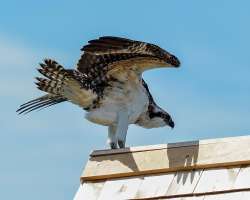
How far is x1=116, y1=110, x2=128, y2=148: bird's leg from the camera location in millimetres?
8141

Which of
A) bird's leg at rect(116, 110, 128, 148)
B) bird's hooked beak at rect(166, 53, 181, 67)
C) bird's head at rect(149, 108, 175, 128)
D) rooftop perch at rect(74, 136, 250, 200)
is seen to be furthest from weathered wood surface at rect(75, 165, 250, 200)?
bird's head at rect(149, 108, 175, 128)

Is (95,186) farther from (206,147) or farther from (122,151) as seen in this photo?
(206,147)

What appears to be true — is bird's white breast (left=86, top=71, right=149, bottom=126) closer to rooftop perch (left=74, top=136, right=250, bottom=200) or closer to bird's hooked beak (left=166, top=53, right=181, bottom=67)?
bird's hooked beak (left=166, top=53, right=181, bottom=67)

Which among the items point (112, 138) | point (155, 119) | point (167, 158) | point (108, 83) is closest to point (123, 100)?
point (108, 83)

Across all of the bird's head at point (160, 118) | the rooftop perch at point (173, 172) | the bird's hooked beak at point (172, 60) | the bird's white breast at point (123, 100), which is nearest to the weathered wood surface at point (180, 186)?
the rooftop perch at point (173, 172)

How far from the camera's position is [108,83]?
28.5 feet

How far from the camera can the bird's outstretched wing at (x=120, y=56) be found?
26.2ft

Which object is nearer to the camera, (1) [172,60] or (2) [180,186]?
(2) [180,186]

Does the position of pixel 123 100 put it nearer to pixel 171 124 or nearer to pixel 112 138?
pixel 112 138

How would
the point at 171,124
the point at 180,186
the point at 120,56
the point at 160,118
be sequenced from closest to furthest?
the point at 180,186, the point at 120,56, the point at 160,118, the point at 171,124

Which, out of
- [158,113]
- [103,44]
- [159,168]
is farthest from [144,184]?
[158,113]

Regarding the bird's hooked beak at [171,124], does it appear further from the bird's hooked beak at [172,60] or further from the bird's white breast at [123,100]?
the bird's hooked beak at [172,60]

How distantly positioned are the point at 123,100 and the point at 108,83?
224mm

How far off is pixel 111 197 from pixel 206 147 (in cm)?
68
